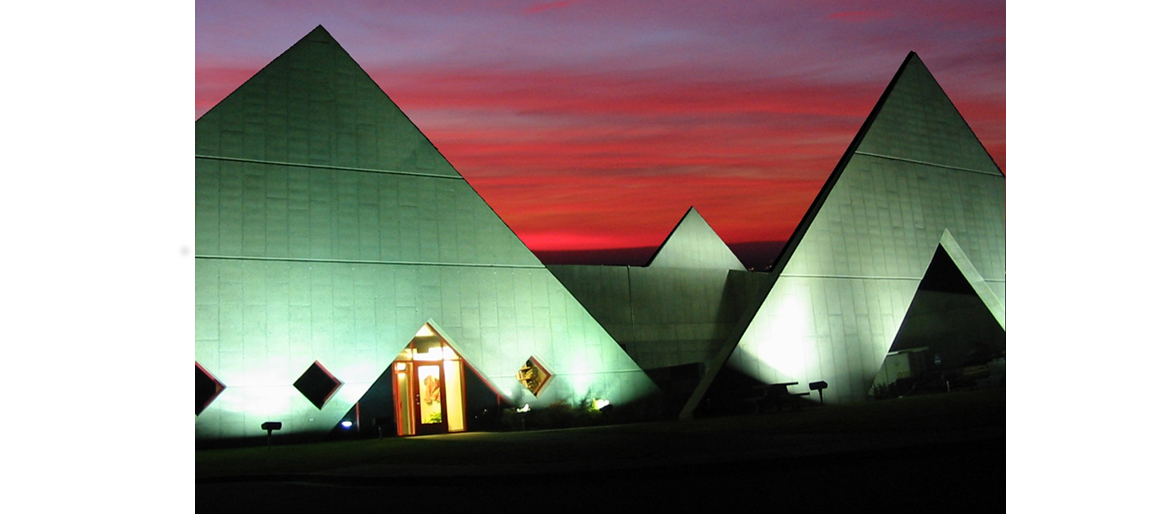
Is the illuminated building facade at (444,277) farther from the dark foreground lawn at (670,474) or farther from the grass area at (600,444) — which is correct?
the dark foreground lawn at (670,474)

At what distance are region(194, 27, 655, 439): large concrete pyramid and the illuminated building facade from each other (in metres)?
0.04

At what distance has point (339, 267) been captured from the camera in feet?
70.8

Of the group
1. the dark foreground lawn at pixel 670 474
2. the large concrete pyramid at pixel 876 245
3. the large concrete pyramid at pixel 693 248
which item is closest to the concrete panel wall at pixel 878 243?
the large concrete pyramid at pixel 876 245

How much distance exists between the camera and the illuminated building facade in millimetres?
20609

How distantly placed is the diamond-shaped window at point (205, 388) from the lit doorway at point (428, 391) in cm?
557

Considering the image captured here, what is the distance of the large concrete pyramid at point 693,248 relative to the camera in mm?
36312

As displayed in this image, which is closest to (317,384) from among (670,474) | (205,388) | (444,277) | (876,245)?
(205,388)

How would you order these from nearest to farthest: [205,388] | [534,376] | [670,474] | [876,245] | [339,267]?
[670,474], [205,388], [339,267], [534,376], [876,245]

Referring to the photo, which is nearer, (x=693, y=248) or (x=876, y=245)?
(x=876, y=245)

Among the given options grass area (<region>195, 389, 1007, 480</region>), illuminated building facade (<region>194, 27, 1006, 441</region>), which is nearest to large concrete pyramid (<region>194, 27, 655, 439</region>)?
illuminated building facade (<region>194, 27, 1006, 441</region>)

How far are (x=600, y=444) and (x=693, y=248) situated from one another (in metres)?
23.1

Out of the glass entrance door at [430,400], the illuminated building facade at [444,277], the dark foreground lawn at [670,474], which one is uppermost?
the illuminated building facade at [444,277]

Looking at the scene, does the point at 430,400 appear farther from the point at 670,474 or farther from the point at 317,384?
the point at 670,474
